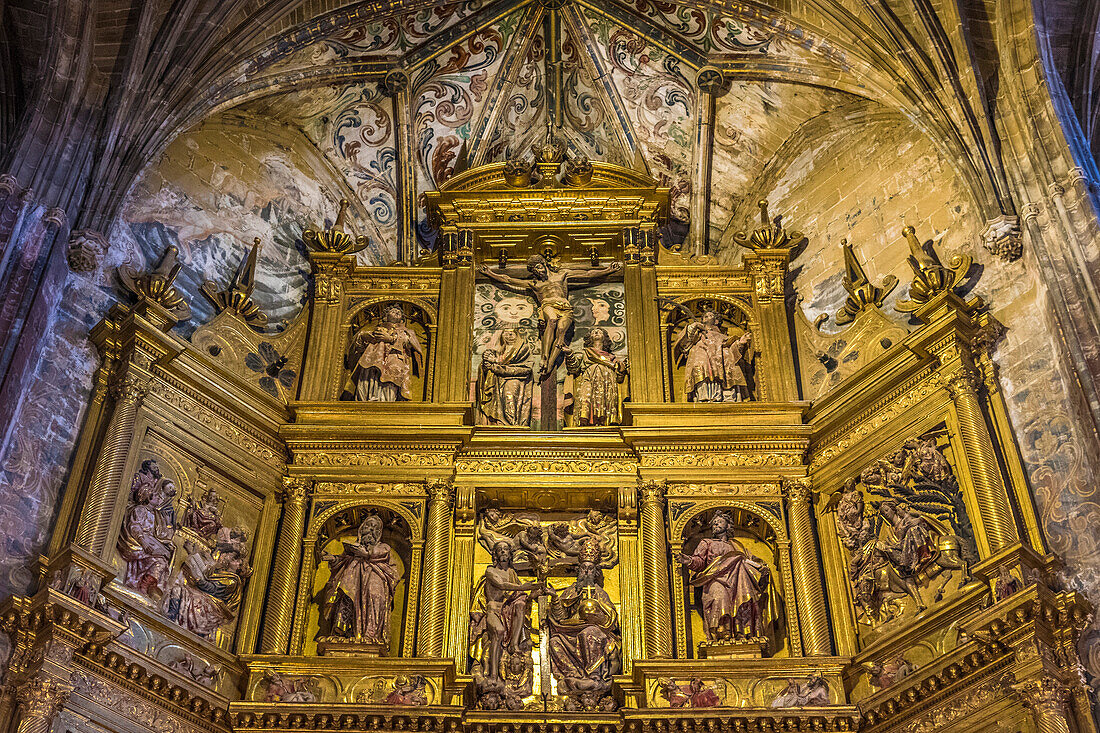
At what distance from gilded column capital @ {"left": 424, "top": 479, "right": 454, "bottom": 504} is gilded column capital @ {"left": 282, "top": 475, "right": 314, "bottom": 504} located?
3.74 ft

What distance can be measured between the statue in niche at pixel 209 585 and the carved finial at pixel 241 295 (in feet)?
8.16

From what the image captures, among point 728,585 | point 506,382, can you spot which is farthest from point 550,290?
point 728,585

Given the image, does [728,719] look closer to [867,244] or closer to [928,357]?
[928,357]

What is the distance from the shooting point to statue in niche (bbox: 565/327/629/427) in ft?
42.5

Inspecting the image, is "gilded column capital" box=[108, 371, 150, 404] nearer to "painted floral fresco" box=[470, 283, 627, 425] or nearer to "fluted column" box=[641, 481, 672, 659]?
"painted floral fresco" box=[470, 283, 627, 425]

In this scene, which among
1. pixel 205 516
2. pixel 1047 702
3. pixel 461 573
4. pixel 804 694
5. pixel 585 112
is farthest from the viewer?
pixel 585 112

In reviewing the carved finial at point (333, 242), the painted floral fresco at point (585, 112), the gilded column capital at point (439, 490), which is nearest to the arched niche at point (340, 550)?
the gilded column capital at point (439, 490)

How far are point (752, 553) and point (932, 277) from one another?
313cm

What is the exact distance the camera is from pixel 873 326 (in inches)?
496

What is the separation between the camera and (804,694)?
1061cm

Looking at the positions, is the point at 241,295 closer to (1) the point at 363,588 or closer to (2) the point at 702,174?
(1) the point at 363,588

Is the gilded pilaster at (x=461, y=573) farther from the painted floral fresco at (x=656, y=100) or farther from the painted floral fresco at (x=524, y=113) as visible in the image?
the painted floral fresco at (x=524, y=113)

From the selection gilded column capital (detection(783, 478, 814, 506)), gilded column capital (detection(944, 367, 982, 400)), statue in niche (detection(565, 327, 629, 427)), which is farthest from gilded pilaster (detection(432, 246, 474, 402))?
gilded column capital (detection(944, 367, 982, 400))

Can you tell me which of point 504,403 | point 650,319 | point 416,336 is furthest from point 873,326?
point 416,336
